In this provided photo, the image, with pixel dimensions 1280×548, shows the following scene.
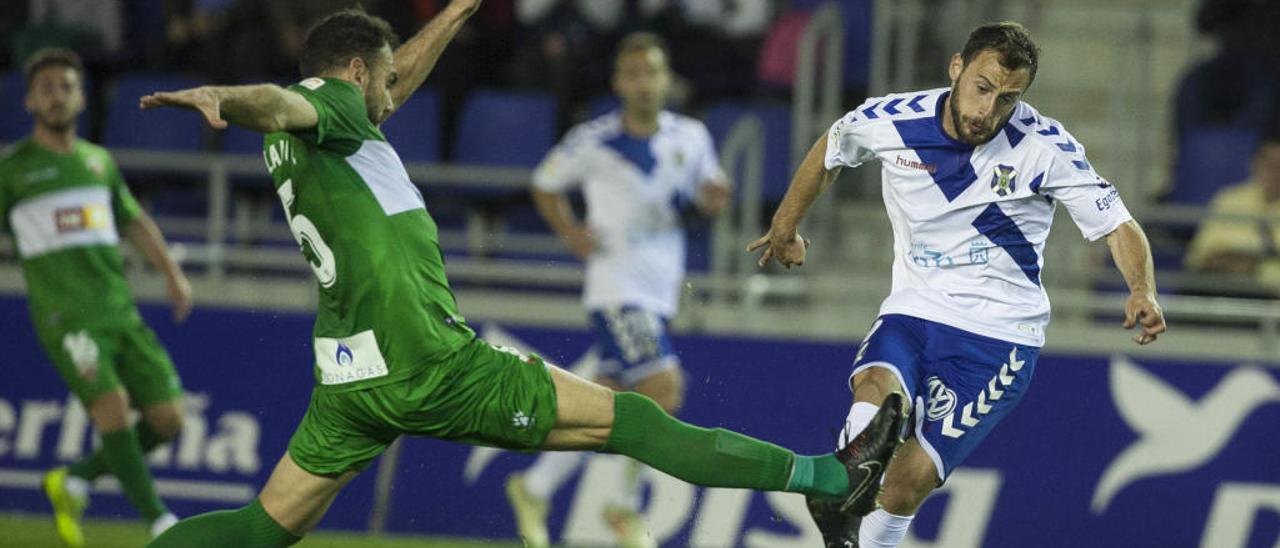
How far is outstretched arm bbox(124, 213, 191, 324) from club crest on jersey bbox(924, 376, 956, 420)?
15.4 feet

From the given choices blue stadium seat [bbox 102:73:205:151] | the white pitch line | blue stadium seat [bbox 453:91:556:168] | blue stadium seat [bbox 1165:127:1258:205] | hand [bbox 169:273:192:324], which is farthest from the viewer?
blue stadium seat [bbox 102:73:205:151]

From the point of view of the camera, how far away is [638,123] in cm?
1129

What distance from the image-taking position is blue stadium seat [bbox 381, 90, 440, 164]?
43.5 ft

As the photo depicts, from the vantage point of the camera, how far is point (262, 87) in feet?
18.7

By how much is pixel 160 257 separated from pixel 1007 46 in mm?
5263

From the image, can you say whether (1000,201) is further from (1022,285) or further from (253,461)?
(253,461)

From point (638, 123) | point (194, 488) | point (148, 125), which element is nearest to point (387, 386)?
point (638, 123)

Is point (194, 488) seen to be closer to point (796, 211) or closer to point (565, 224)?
point (565, 224)

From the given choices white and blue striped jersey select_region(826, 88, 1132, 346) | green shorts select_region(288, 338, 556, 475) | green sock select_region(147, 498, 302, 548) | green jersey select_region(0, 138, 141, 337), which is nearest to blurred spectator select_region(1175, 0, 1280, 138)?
white and blue striped jersey select_region(826, 88, 1132, 346)

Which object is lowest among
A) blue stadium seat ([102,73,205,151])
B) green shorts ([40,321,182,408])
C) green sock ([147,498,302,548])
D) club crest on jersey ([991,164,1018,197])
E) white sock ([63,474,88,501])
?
white sock ([63,474,88,501])

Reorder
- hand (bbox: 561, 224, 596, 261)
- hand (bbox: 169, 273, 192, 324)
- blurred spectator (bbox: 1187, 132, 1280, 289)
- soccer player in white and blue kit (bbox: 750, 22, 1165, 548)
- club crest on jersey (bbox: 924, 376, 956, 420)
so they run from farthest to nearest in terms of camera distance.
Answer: blurred spectator (bbox: 1187, 132, 1280, 289) → hand (bbox: 561, 224, 596, 261) → hand (bbox: 169, 273, 192, 324) → club crest on jersey (bbox: 924, 376, 956, 420) → soccer player in white and blue kit (bbox: 750, 22, 1165, 548)

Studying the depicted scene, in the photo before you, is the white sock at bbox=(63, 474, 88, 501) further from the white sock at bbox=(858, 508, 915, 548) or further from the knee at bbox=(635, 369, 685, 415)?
the white sock at bbox=(858, 508, 915, 548)

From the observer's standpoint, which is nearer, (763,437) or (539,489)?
(539,489)

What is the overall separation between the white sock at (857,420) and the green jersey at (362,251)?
136 centimetres
